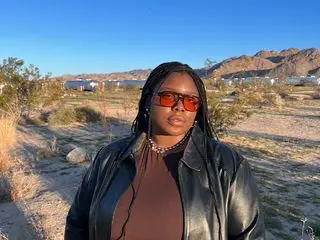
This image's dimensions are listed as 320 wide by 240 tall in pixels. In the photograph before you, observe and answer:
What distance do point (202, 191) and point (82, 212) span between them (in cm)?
68

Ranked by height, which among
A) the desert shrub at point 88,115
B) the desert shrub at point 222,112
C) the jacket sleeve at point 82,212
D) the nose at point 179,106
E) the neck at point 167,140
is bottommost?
the desert shrub at point 88,115

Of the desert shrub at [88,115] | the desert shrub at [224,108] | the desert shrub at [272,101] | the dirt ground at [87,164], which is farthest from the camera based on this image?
the desert shrub at [272,101]

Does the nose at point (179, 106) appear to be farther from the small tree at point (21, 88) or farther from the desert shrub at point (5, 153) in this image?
the small tree at point (21, 88)

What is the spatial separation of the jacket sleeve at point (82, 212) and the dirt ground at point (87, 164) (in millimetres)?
2857

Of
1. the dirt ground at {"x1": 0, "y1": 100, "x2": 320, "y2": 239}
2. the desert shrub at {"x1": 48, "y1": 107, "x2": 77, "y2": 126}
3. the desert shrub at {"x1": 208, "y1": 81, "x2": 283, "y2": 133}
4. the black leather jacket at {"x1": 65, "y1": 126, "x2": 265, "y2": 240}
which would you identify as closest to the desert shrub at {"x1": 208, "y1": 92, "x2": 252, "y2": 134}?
the desert shrub at {"x1": 208, "y1": 81, "x2": 283, "y2": 133}

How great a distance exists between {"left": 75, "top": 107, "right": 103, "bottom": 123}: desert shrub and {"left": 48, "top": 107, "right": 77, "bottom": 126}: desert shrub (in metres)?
0.23

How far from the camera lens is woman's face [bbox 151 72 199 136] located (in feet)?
7.06

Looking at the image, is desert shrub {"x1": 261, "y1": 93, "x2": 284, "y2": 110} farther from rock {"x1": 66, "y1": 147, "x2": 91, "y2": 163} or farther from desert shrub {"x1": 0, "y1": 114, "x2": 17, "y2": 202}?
rock {"x1": 66, "y1": 147, "x2": 91, "y2": 163}

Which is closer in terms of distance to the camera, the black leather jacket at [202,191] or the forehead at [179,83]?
the black leather jacket at [202,191]

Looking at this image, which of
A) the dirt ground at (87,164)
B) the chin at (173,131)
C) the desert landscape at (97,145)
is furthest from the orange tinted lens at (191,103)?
the dirt ground at (87,164)

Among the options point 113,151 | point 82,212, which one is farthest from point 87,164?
point 113,151

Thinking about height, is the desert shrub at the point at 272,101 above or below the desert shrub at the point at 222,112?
below

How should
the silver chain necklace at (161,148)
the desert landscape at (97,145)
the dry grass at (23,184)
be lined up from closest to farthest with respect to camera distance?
the silver chain necklace at (161,148)
the desert landscape at (97,145)
the dry grass at (23,184)

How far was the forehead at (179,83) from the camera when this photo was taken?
7.20ft
